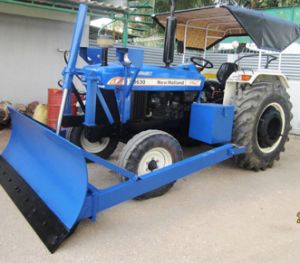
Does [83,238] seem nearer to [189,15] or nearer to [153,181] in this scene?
[153,181]

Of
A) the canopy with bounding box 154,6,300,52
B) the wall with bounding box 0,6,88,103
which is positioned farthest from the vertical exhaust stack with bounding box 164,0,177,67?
the wall with bounding box 0,6,88,103

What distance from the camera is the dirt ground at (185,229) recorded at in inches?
99.7

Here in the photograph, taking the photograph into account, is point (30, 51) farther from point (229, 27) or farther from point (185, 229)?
point (185, 229)

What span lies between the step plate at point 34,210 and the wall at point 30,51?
353 centimetres

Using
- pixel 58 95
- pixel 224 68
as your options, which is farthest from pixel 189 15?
pixel 58 95

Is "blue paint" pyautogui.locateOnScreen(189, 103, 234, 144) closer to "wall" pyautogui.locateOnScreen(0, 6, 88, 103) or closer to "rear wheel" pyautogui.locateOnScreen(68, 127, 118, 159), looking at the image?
"rear wheel" pyautogui.locateOnScreen(68, 127, 118, 159)

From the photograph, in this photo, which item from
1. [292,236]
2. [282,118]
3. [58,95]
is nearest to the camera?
[292,236]

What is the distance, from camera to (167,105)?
4266 mm

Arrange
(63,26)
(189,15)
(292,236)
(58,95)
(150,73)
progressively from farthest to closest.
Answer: (63,26)
(58,95)
(189,15)
(150,73)
(292,236)

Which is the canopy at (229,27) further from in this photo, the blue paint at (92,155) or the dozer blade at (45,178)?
the dozer blade at (45,178)

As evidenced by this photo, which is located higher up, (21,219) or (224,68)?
(224,68)

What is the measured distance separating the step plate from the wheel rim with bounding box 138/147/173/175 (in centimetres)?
96

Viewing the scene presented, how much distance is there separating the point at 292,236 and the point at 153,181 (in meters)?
1.25

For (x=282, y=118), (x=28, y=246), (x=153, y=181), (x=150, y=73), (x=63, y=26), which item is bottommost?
(x=28, y=246)
